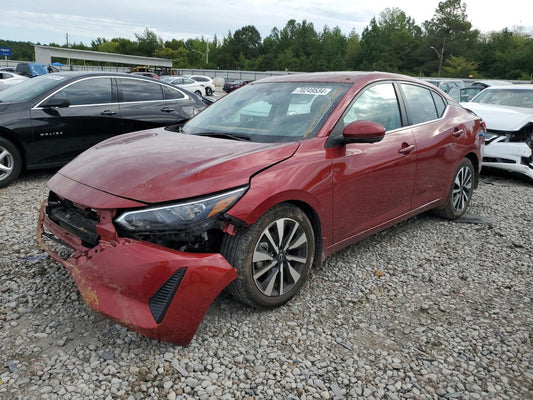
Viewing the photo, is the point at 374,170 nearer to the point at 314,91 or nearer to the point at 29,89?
the point at 314,91

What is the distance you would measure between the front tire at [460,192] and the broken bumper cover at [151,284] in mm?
3273

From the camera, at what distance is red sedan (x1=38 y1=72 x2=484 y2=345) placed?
2.38 meters

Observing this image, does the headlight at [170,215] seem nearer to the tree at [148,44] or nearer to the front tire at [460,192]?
the front tire at [460,192]

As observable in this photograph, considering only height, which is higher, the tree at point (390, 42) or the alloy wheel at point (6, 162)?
the tree at point (390, 42)

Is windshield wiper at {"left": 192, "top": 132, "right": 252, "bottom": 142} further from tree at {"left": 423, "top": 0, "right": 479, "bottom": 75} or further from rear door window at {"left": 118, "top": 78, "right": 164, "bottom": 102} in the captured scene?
tree at {"left": 423, "top": 0, "right": 479, "bottom": 75}

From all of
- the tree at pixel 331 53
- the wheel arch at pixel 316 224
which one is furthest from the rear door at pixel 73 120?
the tree at pixel 331 53

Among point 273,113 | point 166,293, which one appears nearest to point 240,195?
point 166,293

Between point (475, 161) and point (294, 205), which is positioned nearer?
point (294, 205)

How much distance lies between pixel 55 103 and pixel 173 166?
4210mm

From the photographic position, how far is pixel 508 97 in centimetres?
866

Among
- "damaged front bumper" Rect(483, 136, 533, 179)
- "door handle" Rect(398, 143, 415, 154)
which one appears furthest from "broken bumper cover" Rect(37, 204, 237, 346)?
"damaged front bumper" Rect(483, 136, 533, 179)

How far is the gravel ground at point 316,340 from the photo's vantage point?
7.56ft

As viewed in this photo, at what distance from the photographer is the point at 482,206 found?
578 centimetres

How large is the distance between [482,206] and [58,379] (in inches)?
209
